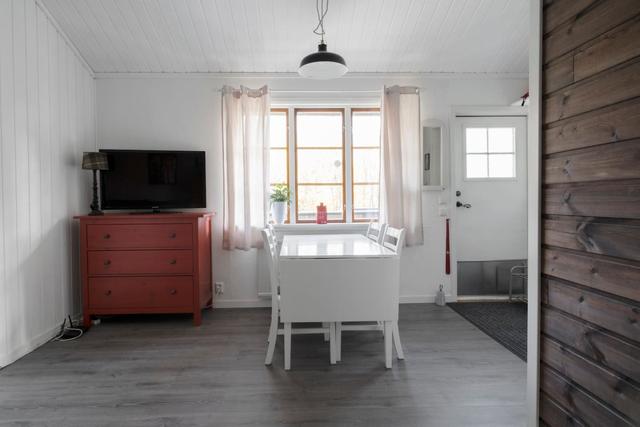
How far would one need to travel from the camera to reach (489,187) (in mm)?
3693

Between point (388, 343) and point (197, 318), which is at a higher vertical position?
point (388, 343)

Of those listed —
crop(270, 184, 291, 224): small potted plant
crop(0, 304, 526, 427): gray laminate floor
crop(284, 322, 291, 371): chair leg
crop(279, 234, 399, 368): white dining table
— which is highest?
crop(270, 184, 291, 224): small potted plant

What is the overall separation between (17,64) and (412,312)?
3.60m

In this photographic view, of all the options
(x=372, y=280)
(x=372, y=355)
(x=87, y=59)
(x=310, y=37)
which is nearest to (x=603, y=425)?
(x=372, y=280)

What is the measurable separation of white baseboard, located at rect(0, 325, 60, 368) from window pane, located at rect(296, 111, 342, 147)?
8.53 ft

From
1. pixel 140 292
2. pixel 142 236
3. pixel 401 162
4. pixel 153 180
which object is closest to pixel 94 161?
pixel 153 180

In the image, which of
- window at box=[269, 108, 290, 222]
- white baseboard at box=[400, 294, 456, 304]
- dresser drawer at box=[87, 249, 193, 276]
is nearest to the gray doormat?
white baseboard at box=[400, 294, 456, 304]

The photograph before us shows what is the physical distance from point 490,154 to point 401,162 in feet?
3.33

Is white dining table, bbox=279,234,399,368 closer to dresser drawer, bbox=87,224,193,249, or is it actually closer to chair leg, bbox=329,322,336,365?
chair leg, bbox=329,322,336,365

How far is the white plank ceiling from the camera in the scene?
111 inches

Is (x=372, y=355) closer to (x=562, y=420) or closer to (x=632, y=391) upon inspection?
(x=562, y=420)

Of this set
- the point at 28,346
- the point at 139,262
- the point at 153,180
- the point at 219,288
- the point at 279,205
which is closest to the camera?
the point at 28,346

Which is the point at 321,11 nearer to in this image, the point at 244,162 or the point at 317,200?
the point at 244,162

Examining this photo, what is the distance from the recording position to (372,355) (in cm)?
237
